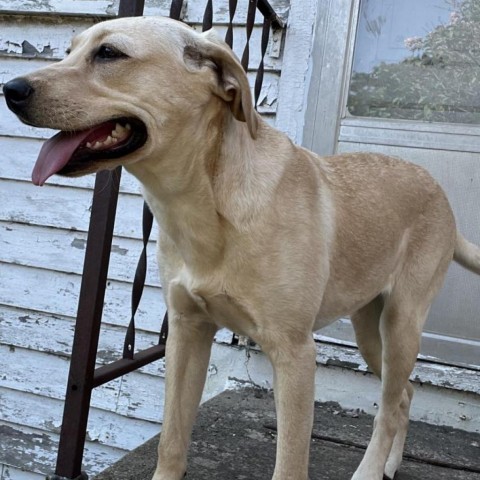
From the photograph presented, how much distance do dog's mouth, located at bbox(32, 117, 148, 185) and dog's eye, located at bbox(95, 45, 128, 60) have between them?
0.17m

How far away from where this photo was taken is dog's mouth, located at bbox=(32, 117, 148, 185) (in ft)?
5.84

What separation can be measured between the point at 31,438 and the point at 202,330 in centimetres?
265

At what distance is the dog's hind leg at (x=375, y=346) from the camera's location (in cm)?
283

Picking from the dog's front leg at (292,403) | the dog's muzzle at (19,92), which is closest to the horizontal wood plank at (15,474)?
the dog's front leg at (292,403)

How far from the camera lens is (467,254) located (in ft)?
9.50

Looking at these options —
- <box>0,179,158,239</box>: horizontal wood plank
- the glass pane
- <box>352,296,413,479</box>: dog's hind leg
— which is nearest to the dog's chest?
<box>352,296,413,479</box>: dog's hind leg

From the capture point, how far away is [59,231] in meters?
4.26

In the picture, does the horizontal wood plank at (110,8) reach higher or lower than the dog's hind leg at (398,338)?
higher

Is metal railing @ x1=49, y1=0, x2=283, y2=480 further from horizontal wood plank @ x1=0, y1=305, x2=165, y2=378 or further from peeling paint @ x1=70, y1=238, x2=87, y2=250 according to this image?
peeling paint @ x1=70, y1=238, x2=87, y2=250

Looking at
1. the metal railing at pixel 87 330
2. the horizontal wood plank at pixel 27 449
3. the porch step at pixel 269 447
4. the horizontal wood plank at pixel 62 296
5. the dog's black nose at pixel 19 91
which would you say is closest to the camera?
the dog's black nose at pixel 19 91

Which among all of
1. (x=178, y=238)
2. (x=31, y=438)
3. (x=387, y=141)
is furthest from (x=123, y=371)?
(x=31, y=438)

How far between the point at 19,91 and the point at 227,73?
59cm

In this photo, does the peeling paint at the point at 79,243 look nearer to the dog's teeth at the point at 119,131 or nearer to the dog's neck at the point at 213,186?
the dog's neck at the point at 213,186

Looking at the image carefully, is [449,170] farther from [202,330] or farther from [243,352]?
[202,330]
